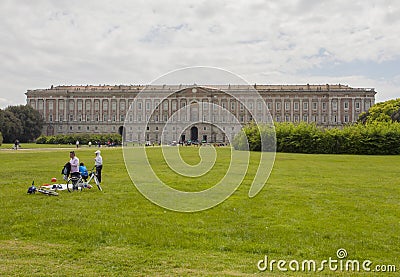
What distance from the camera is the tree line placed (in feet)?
244

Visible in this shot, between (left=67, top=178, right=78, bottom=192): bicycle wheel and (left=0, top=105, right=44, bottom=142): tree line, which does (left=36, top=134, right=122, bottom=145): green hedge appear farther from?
(left=67, top=178, right=78, bottom=192): bicycle wheel

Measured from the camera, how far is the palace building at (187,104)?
320 feet

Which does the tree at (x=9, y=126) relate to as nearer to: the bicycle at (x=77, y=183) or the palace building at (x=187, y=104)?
the palace building at (x=187, y=104)

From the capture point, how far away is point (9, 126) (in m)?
74.5

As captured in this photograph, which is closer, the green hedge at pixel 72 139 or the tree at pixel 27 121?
the green hedge at pixel 72 139

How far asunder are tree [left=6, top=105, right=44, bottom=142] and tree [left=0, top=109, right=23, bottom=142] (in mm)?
2534

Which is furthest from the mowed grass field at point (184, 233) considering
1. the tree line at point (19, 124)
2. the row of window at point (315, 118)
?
the row of window at point (315, 118)

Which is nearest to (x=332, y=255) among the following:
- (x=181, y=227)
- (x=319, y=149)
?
(x=181, y=227)

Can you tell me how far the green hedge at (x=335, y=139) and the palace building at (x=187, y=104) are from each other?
46.8 metres

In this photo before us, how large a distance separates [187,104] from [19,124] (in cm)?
3583

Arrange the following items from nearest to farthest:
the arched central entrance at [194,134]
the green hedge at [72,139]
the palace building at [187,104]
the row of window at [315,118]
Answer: the green hedge at [72,139]
the palace building at [187,104]
the row of window at [315,118]
the arched central entrance at [194,134]

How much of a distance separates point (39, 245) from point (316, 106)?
98.3 metres

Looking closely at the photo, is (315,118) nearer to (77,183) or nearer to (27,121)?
(27,121)

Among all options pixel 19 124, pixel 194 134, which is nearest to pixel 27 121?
pixel 19 124
